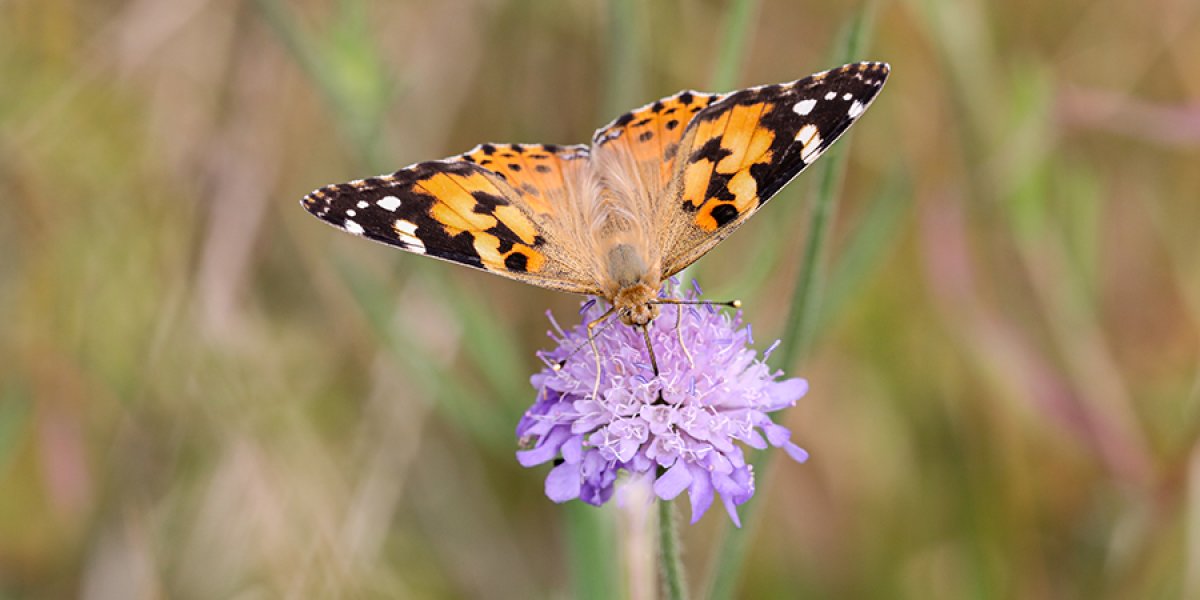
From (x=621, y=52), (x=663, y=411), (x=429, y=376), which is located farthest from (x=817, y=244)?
(x=429, y=376)

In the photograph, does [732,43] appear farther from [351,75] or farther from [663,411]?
[351,75]

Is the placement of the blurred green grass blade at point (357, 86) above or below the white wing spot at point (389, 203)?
above

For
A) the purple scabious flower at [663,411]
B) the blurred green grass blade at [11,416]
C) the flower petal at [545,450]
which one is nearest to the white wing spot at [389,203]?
the purple scabious flower at [663,411]

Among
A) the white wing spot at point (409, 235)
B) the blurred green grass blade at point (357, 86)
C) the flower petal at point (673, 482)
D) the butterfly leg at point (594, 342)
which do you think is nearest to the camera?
the flower petal at point (673, 482)

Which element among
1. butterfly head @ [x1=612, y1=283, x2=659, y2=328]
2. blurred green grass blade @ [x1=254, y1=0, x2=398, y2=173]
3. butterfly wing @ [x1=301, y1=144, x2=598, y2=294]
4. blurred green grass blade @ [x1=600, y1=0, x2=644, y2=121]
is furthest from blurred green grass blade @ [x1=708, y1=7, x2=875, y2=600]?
blurred green grass blade @ [x1=254, y1=0, x2=398, y2=173]

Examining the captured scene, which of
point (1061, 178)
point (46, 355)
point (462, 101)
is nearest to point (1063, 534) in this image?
point (1061, 178)

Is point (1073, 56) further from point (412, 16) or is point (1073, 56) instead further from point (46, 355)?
point (46, 355)

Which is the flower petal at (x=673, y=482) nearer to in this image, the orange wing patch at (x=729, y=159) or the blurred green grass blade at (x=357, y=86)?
the orange wing patch at (x=729, y=159)
